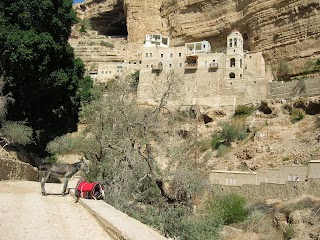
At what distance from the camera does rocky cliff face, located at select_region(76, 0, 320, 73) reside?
37.3 m

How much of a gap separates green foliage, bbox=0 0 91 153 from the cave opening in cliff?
34357mm

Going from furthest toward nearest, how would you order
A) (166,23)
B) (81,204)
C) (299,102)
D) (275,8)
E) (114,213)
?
(166,23)
(275,8)
(299,102)
(81,204)
(114,213)

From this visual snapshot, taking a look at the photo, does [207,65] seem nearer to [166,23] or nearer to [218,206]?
[166,23]

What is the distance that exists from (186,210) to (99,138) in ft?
18.8

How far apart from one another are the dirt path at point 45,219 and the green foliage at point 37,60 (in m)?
12.8

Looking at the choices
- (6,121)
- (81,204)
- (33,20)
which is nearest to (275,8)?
(33,20)

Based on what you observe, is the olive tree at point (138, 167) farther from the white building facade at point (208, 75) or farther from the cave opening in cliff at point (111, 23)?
the cave opening in cliff at point (111, 23)

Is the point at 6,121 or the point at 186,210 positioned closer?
the point at 186,210

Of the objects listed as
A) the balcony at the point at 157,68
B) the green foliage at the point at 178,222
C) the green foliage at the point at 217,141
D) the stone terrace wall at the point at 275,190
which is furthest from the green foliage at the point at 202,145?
the green foliage at the point at 178,222

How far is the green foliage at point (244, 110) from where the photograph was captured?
101 feet

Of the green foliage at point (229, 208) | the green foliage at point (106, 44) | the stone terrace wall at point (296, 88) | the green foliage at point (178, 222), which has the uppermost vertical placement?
the green foliage at point (106, 44)

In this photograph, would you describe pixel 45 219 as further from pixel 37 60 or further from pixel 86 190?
pixel 37 60

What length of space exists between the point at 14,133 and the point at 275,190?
42.5 ft

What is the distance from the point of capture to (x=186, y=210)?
13.3m
